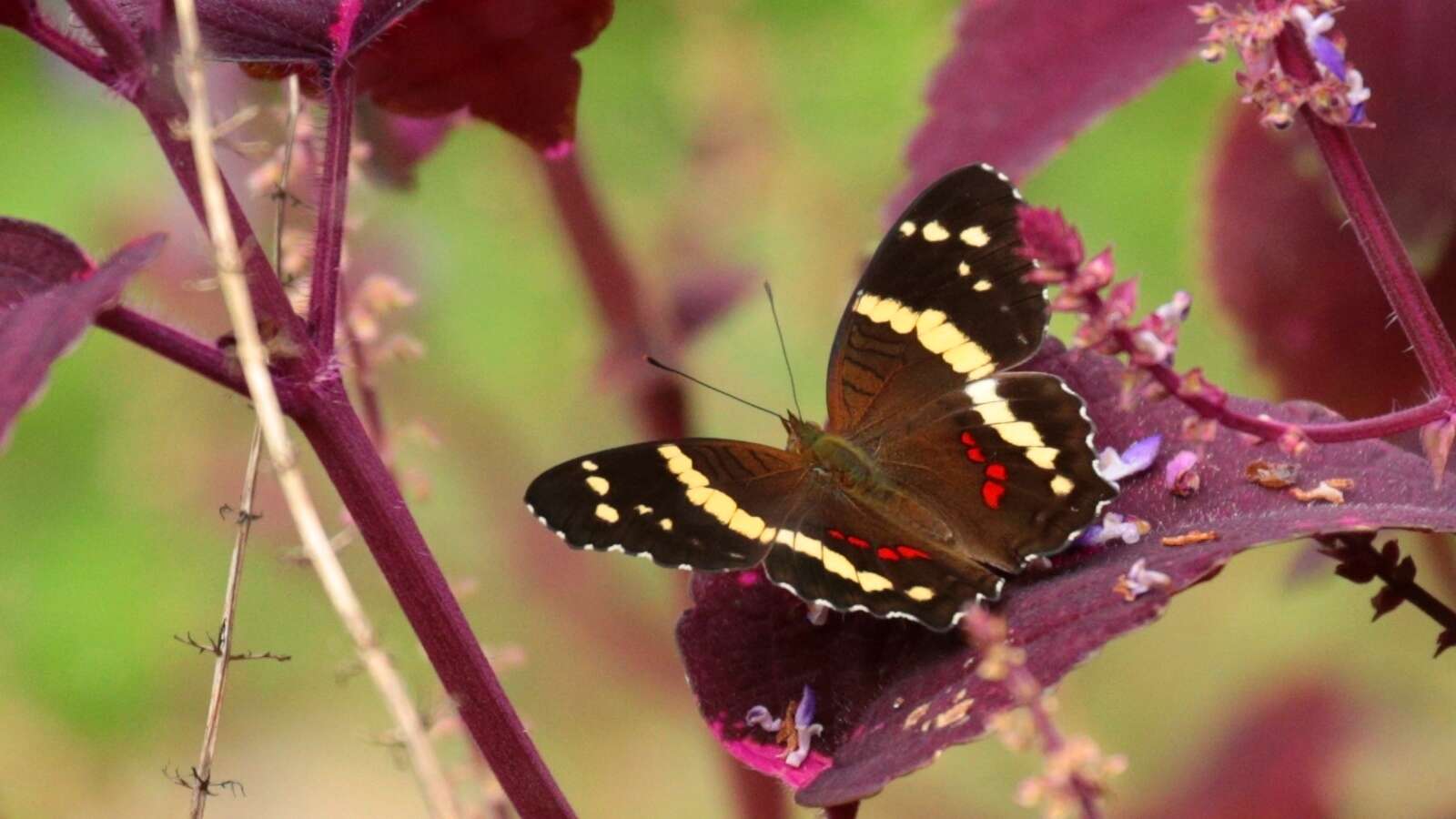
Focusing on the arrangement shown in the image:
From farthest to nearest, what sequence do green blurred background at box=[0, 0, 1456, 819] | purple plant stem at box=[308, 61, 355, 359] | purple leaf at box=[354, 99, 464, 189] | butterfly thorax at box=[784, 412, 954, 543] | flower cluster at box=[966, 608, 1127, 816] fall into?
green blurred background at box=[0, 0, 1456, 819]
purple leaf at box=[354, 99, 464, 189]
butterfly thorax at box=[784, 412, 954, 543]
purple plant stem at box=[308, 61, 355, 359]
flower cluster at box=[966, 608, 1127, 816]

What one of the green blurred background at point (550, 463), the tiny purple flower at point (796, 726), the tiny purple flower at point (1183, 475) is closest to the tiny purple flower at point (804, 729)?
the tiny purple flower at point (796, 726)

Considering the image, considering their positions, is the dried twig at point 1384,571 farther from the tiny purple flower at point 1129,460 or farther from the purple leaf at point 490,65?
the purple leaf at point 490,65

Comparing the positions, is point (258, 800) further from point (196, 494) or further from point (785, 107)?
point (785, 107)

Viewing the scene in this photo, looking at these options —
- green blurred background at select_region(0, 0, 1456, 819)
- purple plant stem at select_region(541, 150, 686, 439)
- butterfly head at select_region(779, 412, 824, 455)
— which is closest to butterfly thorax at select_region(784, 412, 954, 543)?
butterfly head at select_region(779, 412, 824, 455)

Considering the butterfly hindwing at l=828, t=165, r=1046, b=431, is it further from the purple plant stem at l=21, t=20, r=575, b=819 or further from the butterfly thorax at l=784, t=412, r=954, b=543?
the purple plant stem at l=21, t=20, r=575, b=819

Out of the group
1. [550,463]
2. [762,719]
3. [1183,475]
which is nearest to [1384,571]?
[1183,475]

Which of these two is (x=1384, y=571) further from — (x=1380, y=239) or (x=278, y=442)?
(x=278, y=442)
